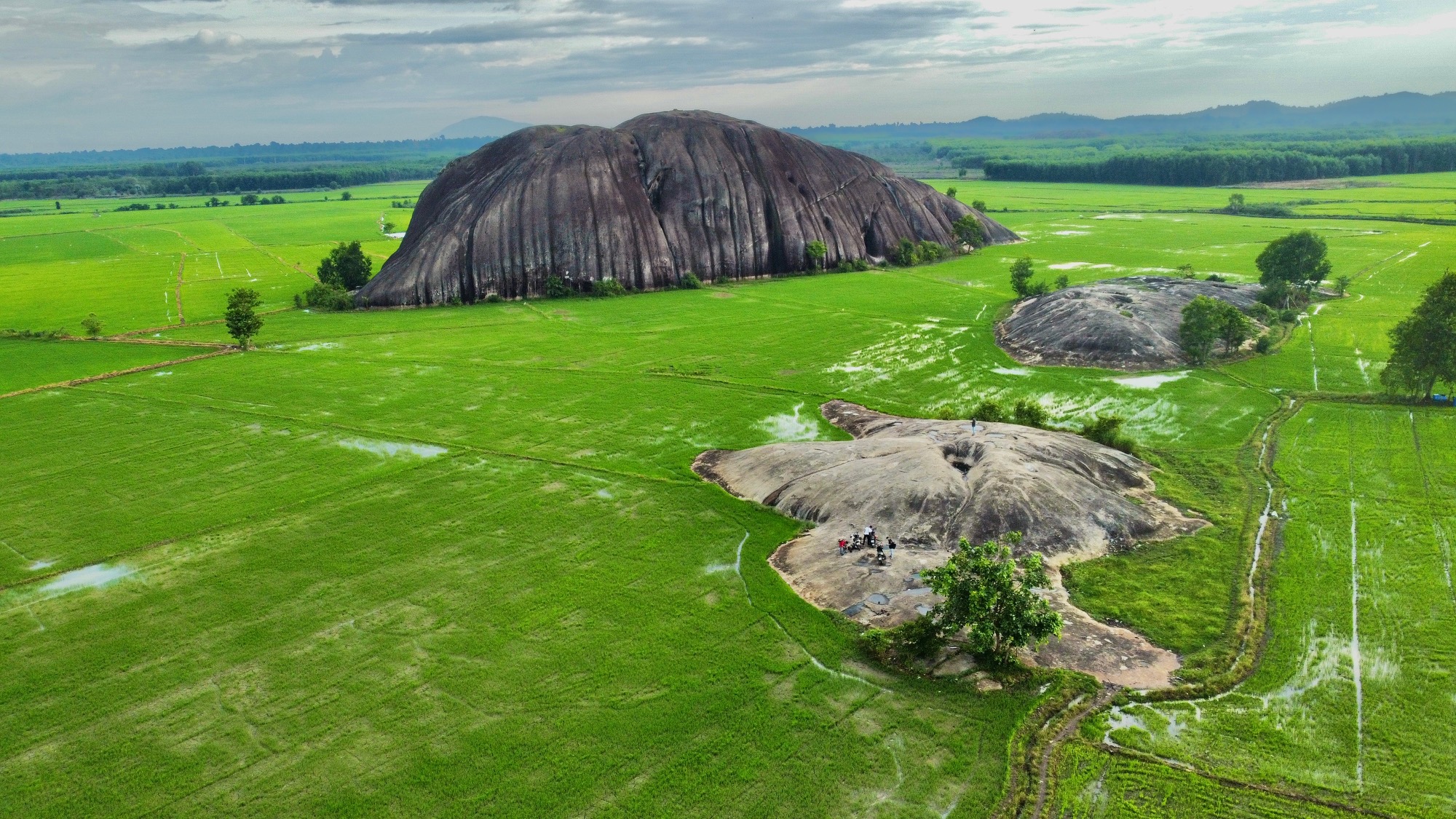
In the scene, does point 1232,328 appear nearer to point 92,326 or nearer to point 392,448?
point 392,448

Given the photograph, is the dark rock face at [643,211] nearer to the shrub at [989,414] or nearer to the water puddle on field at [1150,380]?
the water puddle on field at [1150,380]

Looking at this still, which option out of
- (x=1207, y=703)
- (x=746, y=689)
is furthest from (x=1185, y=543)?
(x=746, y=689)

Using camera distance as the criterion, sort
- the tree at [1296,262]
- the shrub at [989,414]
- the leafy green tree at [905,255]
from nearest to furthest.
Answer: the shrub at [989,414], the tree at [1296,262], the leafy green tree at [905,255]

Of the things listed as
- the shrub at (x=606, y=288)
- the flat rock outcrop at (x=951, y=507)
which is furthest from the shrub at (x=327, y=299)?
the flat rock outcrop at (x=951, y=507)

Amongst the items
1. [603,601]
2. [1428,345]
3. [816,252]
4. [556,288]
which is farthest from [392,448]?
[816,252]

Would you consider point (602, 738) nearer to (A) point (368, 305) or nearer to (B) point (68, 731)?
(B) point (68, 731)
